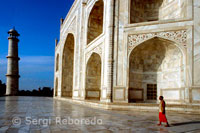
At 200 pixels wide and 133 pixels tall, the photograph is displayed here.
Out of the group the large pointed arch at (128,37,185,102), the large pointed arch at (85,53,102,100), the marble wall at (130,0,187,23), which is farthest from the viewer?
the large pointed arch at (85,53,102,100)

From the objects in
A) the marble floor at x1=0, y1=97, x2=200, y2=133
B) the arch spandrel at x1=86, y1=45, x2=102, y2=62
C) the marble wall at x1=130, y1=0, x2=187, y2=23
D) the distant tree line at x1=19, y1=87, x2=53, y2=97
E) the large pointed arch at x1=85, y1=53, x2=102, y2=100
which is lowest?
the distant tree line at x1=19, y1=87, x2=53, y2=97

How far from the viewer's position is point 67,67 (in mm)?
26500

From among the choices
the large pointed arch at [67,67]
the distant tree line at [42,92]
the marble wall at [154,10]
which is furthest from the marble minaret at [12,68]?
the marble wall at [154,10]

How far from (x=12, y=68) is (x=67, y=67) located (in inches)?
635

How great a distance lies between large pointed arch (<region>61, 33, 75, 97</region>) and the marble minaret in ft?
51.5

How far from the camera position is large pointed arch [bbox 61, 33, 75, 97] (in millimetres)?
25750

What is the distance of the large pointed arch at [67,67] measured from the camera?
1014 inches

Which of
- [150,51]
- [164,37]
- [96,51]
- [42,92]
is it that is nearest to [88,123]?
[164,37]

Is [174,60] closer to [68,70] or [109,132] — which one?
[109,132]

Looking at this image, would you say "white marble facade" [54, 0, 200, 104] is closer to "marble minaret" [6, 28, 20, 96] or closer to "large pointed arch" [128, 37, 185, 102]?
"large pointed arch" [128, 37, 185, 102]

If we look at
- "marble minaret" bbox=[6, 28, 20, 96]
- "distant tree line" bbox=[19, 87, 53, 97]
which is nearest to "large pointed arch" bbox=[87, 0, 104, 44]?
"marble minaret" bbox=[6, 28, 20, 96]

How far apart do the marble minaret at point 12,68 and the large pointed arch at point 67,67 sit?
51.5ft

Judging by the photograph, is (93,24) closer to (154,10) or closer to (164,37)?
(154,10)

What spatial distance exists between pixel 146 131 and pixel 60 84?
866 inches
